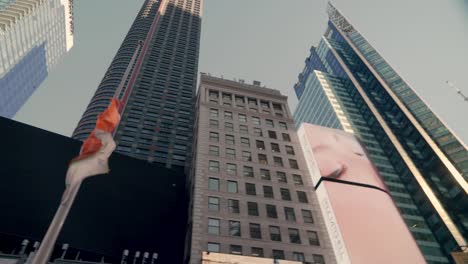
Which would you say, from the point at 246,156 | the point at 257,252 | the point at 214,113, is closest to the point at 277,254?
the point at 257,252

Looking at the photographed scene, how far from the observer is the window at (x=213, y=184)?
39328mm

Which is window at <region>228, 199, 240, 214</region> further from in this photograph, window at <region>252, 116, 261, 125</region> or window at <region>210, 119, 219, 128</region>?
window at <region>252, 116, 261, 125</region>

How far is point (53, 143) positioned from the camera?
44.6 metres

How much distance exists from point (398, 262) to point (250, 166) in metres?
30.0

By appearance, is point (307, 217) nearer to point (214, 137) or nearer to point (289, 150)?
point (289, 150)

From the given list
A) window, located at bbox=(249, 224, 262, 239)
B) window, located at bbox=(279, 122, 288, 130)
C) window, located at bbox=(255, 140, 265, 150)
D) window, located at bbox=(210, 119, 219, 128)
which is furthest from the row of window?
window, located at bbox=(279, 122, 288, 130)

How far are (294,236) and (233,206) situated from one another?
7913mm

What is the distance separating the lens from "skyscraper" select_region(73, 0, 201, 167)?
78.0 m

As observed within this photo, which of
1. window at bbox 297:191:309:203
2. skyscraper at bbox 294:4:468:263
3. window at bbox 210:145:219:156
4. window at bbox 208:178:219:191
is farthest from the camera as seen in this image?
skyscraper at bbox 294:4:468:263

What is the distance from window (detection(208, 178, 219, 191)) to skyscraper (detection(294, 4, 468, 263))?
2185 inches

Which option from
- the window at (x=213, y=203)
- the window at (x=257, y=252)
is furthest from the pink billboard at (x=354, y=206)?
the window at (x=213, y=203)

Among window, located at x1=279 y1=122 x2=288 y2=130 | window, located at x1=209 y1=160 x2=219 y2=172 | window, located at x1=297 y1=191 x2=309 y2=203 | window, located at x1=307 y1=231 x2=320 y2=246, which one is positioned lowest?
window, located at x1=307 y1=231 x2=320 y2=246

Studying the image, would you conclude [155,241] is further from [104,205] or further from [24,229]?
[24,229]

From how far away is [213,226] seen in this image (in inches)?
1374
